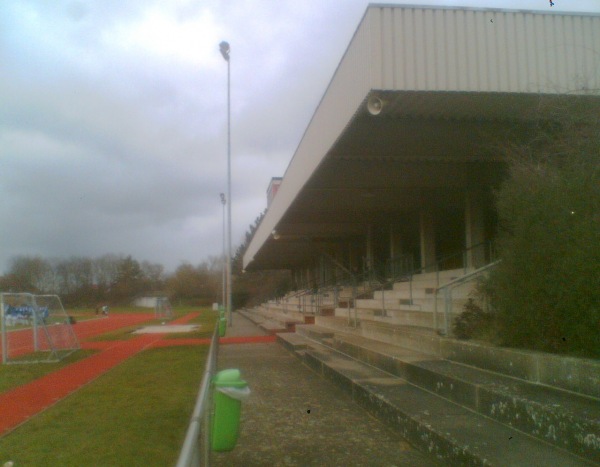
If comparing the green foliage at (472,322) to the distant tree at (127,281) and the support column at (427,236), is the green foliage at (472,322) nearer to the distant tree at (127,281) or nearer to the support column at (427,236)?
the support column at (427,236)

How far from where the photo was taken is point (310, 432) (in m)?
7.47

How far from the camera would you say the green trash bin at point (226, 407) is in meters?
4.70

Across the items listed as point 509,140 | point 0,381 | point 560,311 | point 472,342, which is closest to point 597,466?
point 560,311

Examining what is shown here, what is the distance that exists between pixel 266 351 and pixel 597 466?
545 inches

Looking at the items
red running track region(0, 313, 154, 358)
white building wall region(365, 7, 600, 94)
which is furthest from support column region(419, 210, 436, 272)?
red running track region(0, 313, 154, 358)

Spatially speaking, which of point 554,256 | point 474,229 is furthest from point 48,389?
point 474,229

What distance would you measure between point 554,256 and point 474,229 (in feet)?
29.7

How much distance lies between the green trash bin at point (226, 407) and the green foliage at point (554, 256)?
3449mm

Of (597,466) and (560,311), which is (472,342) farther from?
(597,466)

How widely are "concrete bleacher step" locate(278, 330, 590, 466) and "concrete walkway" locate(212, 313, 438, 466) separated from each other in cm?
19

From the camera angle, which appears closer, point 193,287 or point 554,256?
point 554,256

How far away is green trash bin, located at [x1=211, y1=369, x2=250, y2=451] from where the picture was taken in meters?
4.70

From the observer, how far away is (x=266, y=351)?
17.9 m

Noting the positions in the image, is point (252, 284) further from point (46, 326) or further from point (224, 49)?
point (46, 326)
